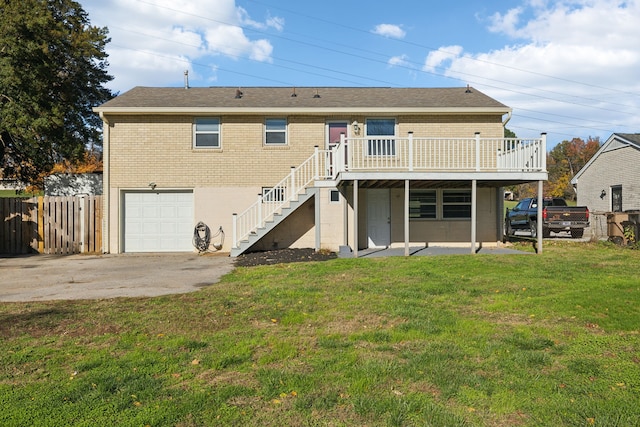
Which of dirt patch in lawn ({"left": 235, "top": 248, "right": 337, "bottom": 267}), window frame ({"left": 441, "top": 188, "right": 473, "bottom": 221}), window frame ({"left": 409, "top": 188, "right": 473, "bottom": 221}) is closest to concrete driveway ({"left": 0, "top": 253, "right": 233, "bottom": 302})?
dirt patch in lawn ({"left": 235, "top": 248, "right": 337, "bottom": 267})

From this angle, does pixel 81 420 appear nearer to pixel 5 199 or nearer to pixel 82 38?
pixel 5 199

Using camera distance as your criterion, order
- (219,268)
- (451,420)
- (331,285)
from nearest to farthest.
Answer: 1. (451,420)
2. (331,285)
3. (219,268)

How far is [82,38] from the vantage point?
2272cm

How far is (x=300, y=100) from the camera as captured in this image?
639 inches

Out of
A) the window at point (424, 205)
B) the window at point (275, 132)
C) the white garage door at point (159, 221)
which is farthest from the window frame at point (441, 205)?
the white garage door at point (159, 221)

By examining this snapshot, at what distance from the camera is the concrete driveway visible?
8.21 meters

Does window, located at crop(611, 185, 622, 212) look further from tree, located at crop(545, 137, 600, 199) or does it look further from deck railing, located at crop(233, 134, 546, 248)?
tree, located at crop(545, 137, 600, 199)

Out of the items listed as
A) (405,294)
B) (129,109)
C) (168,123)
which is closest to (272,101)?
(168,123)

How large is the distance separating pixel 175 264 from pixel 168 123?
18.2 ft

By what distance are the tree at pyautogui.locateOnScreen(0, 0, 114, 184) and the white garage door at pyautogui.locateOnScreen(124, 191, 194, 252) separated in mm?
7075

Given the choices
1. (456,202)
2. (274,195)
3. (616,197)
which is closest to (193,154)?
(274,195)

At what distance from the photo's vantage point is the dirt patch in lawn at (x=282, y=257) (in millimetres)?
12248

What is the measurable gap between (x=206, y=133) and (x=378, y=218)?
258 inches

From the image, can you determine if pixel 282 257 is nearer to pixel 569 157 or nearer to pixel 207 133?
pixel 207 133
